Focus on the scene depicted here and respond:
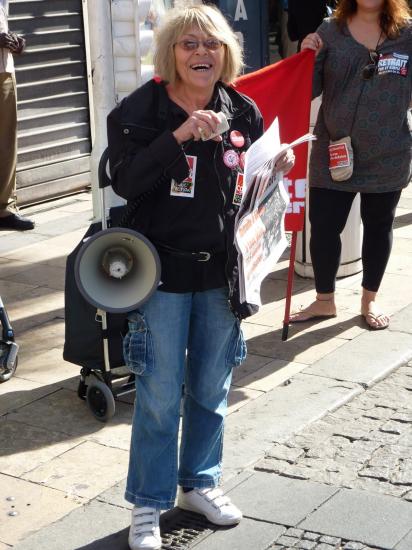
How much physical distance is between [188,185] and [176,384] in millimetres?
694

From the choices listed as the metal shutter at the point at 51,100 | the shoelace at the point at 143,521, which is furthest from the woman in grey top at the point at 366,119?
the metal shutter at the point at 51,100

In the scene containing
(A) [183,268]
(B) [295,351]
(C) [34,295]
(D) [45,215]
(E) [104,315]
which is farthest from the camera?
(D) [45,215]

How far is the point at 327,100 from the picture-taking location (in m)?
5.95

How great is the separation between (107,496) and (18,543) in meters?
0.45

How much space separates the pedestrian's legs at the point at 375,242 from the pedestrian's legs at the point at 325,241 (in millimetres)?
132

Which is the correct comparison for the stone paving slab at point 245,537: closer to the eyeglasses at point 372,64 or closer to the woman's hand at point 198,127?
the woman's hand at point 198,127

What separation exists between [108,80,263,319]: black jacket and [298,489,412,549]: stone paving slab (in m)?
0.85

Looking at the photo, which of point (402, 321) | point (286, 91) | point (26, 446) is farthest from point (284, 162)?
point (402, 321)

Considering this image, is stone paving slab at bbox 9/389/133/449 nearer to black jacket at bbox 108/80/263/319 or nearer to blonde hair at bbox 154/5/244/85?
black jacket at bbox 108/80/263/319

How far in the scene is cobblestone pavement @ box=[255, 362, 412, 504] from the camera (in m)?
4.38

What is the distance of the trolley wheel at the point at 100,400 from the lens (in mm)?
4871

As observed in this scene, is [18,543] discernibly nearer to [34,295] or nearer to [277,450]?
[277,450]

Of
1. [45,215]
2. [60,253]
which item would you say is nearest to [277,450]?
[60,253]

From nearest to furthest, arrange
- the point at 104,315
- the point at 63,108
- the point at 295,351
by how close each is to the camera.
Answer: the point at 104,315 → the point at 295,351 → the point at 63,108
